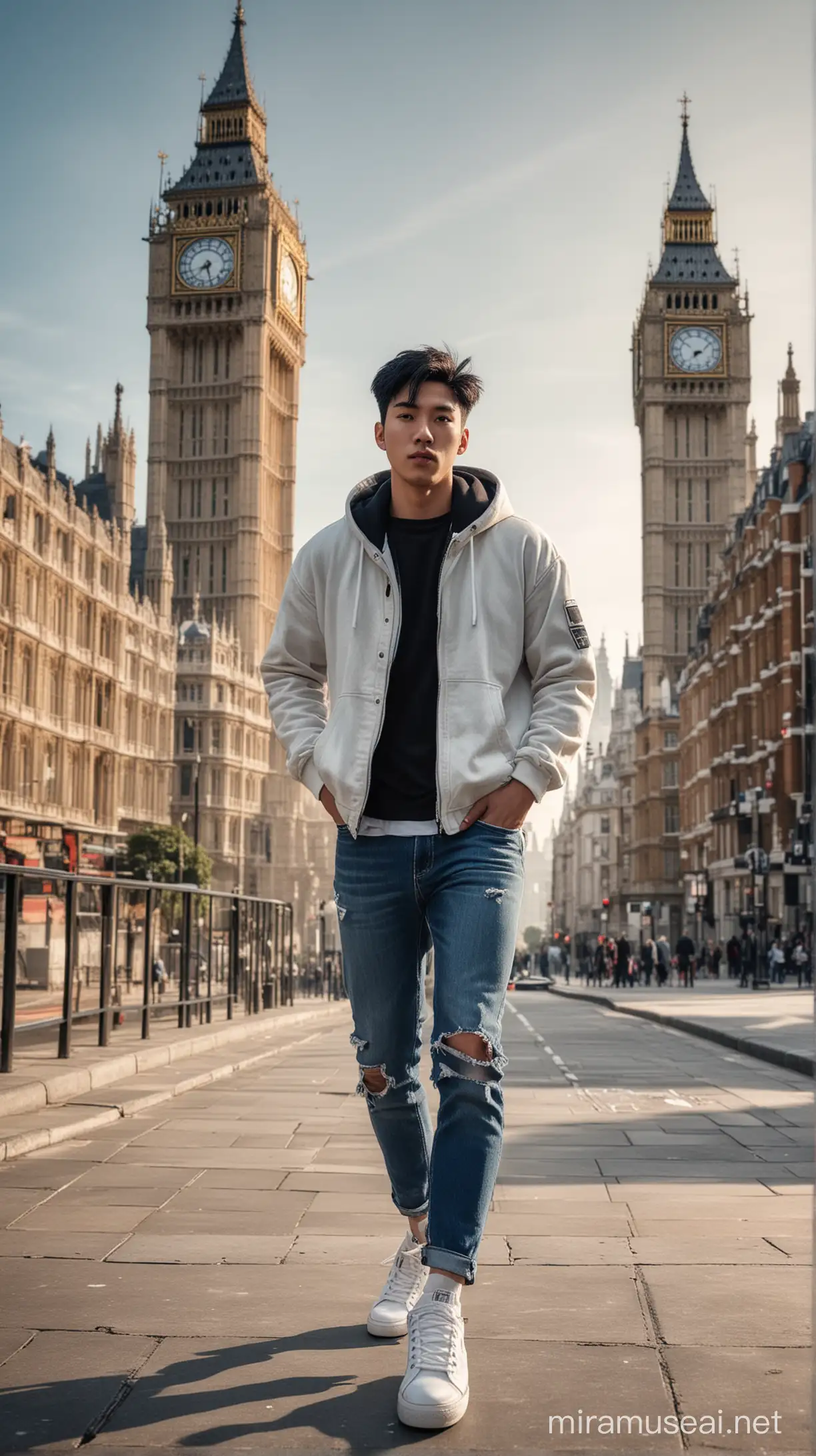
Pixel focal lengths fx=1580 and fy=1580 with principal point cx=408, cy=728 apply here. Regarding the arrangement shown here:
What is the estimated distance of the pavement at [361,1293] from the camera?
3166 millimetres

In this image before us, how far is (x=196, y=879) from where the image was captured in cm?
6969

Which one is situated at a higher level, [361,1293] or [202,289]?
[202,289]

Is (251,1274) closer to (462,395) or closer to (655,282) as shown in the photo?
(462,395)

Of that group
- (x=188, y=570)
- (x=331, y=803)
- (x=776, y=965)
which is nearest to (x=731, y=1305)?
(x=331, y=803)

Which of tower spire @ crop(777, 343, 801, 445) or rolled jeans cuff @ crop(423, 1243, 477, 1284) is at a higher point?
tower spire @ crop(777, 343, 801, 445)

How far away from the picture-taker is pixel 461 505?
13.0ft

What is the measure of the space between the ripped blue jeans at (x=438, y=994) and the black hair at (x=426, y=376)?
110 centimetres

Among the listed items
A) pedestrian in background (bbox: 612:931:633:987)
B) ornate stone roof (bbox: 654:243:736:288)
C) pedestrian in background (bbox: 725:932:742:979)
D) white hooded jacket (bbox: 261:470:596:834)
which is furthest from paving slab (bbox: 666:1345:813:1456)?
ornate stone roof (bbox: 654:243:736:288)

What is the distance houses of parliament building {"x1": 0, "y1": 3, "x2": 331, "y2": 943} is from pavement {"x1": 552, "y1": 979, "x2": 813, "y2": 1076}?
2177 centimetres

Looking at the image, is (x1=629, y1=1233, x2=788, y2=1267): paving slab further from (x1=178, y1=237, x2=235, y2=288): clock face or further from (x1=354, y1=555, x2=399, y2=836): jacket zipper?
(x1=178, y1=237, x2=235, y2=288): clock face

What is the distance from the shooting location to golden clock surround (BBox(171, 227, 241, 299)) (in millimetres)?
110812

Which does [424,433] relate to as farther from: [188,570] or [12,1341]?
[188,570]

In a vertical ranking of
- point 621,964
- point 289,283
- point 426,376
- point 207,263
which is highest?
point 289,283

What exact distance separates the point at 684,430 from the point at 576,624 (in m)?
105
